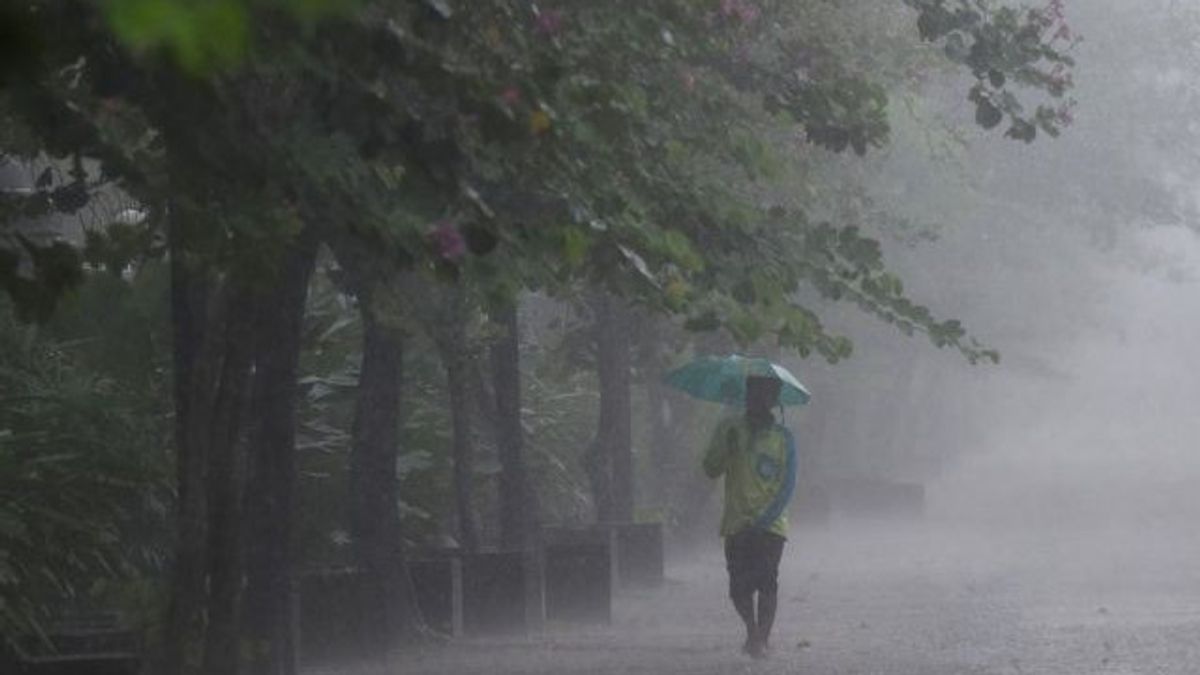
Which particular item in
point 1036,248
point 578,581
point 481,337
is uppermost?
point 1036,248

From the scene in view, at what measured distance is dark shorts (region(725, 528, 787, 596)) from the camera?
16312 mm

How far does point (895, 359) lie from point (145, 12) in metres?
45.1

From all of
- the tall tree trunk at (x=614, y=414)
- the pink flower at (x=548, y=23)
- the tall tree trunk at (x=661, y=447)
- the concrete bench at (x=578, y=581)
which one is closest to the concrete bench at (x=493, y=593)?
the concrete bench at (x=578, y=581)

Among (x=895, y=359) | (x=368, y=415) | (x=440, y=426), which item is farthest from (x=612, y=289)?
(x=895, y=359)

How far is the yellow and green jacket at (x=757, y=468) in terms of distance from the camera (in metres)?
16.1

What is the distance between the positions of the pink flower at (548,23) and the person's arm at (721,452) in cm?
793

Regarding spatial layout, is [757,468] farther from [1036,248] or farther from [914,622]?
[1036,248]

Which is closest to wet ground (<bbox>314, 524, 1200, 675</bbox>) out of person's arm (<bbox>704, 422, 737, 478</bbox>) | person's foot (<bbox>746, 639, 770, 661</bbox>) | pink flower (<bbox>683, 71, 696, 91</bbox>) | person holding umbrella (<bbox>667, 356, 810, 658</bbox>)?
person's foot (<bbox>746, 639, 770, 661</bbox>)

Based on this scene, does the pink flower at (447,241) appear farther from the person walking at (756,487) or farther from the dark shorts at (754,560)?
the dark shorts at (754,560)

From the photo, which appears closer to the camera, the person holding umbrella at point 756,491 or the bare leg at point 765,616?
the person holding umbrella at point 756,491

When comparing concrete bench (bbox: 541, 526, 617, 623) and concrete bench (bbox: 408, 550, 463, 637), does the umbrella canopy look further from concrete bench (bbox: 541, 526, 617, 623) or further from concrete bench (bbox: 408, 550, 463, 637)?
concrete bench (bbox: 541, 526, 617, 623)

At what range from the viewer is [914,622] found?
1992 centimetres

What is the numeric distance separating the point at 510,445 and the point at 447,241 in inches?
595

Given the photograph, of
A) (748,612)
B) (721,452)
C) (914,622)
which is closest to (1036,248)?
(914,622)
